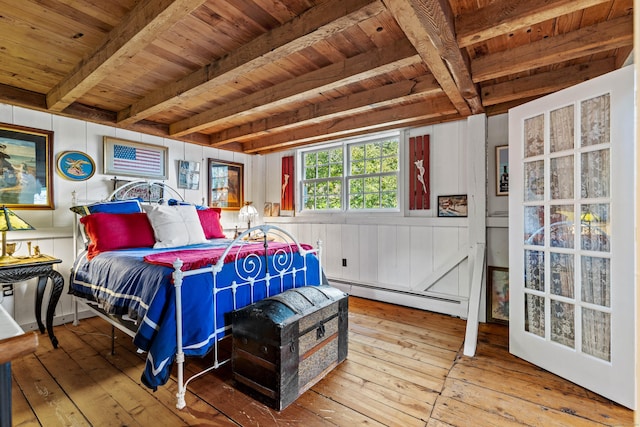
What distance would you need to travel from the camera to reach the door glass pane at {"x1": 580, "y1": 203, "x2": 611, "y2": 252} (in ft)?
6.17

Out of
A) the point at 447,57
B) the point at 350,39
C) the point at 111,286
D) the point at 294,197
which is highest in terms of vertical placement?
the point at 350,39

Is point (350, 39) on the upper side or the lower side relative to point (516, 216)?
upper

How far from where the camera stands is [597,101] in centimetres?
192

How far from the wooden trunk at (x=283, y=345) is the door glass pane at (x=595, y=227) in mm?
1693

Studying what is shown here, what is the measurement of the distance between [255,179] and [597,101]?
4.10 m

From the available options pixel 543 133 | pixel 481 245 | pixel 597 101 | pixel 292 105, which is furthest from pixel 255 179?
pixel 597 101

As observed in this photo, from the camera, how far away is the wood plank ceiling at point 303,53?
1609 millimetres

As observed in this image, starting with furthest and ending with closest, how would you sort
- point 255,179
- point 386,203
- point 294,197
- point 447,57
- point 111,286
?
point 255,179 < point 294,197 < point 386,203 < point 111,286 < point 447,57

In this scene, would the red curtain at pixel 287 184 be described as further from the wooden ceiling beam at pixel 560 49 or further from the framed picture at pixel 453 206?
the wooden ceiling beam at pixel 560 49

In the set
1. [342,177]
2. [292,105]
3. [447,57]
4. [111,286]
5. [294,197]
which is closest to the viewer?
[447,57]

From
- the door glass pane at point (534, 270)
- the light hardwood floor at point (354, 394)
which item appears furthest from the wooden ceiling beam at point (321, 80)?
the light hardwood floor at point (354, 394)

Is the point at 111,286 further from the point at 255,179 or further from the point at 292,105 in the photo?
the point at 255,179

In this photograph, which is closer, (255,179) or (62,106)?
(62,106)

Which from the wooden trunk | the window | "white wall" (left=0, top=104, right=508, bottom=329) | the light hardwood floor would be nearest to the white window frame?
the window
